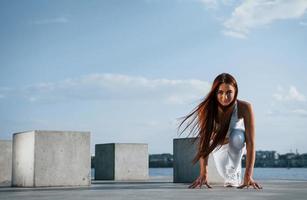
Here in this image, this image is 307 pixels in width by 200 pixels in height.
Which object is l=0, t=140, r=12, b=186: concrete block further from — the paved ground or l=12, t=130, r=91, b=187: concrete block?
the paved ground

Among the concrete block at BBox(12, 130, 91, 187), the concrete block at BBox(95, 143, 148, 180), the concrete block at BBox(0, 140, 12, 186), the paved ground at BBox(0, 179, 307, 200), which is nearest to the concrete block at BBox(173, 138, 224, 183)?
the concrete block at BBox(12, 130, 91, 187)

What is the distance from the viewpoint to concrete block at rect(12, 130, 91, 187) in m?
11.3

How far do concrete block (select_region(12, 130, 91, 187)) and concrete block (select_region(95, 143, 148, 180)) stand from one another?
5.80 m

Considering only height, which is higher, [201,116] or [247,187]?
[201,116]

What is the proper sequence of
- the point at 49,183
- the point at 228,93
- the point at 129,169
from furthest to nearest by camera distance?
the point at 129,169
the point at 49,183
the point at 228,93

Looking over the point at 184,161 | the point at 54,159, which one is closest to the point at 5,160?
the point at 54,159

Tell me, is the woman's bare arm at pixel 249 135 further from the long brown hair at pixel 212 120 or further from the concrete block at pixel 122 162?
the concrete block at pixel 122 162

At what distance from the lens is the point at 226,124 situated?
7094 millimetres

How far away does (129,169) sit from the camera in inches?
706

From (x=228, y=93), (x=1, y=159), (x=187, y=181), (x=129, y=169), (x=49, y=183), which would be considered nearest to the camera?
(x=228, y=93)

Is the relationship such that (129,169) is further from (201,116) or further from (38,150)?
(201,116)

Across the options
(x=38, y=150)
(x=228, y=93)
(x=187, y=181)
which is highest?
(x=228, y=93)

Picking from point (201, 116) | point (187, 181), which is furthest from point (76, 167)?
point (201, 116)

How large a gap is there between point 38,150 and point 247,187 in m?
5.68
